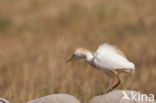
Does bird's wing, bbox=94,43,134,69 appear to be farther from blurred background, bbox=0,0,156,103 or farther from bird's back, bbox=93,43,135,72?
blurred background, bbox=0,0,156,103

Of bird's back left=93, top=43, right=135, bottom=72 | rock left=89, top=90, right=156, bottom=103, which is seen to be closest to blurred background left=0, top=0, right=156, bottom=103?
rock left=89, top=90, right=156, bottom=103

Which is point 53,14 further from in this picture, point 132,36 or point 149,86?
point 149,86

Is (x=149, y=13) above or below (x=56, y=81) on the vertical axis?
below

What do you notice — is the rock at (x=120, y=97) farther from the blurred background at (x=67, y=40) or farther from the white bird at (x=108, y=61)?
the blurred background at (x=67, y=40)

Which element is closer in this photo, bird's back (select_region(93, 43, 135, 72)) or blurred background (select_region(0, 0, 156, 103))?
bird's back (select_region(93, 43, 135, 72))

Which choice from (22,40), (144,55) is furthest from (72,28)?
(144,55)

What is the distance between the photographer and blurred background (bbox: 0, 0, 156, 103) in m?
6.17

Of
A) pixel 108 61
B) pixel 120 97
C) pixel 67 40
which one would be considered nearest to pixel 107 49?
pixel 108 61

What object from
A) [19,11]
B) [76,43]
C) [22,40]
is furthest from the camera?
[19,11]

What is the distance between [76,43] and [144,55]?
174 cm

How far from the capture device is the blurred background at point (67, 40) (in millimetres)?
6168

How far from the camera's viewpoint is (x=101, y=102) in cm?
412

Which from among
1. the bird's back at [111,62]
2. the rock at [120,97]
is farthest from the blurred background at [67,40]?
the bird's back at [111,62]

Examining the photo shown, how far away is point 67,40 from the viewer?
32.6ft
